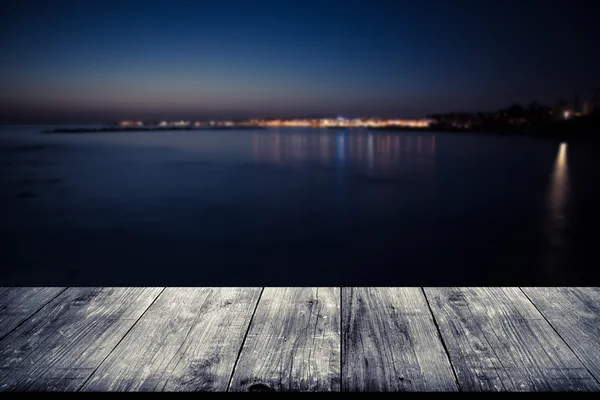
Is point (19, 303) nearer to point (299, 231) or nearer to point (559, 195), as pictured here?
point (299, 231)

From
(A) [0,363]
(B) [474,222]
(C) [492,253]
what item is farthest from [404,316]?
(B) [474,222]

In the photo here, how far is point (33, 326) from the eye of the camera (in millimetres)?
1879

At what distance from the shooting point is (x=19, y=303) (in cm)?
210

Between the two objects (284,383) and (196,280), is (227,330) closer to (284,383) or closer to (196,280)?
(284,383)

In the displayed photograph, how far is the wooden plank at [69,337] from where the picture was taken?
1.52 metres

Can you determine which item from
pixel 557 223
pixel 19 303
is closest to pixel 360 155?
pixel 557 223

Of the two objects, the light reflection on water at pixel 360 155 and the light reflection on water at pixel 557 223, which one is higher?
the light reflection on water at pixel 557 223

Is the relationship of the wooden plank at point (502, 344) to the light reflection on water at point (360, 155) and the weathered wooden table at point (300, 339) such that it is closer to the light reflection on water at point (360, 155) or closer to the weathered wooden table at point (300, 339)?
the weathered wooden table at point (300, 339)

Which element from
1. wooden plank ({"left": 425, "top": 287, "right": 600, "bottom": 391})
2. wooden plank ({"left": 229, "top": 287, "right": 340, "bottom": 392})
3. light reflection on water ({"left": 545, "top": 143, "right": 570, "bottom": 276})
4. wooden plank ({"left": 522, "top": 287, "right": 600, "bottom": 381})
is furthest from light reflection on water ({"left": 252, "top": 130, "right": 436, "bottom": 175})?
wooden plank ({"left": 229, "top": 287, "right": 340, "bottom": 392})

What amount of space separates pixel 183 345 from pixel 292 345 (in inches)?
16.2

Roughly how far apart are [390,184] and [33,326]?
43.3ft

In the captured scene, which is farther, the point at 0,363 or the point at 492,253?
the point at 492,253

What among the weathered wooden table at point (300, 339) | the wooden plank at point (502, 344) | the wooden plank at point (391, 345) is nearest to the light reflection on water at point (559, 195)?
the wooden plank at point (502, 344)

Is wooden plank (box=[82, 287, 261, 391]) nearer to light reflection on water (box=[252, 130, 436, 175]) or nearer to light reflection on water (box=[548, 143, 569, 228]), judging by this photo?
light reflection on water (box=[548, 143, 569, 228])
